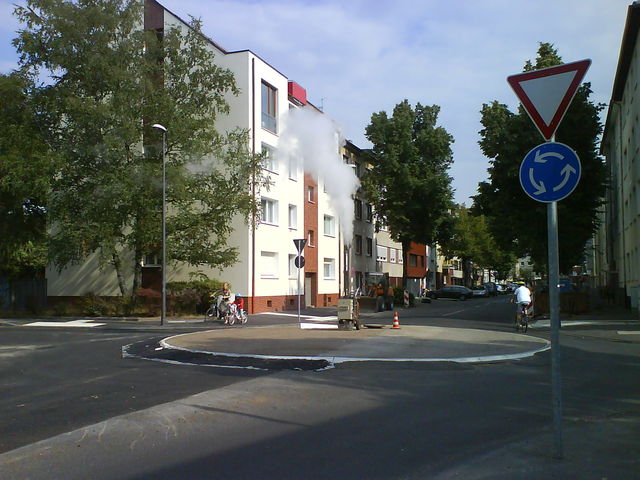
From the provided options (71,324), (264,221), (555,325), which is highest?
(264,221)

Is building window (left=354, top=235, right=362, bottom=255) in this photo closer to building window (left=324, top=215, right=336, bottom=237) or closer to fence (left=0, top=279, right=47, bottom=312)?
building window (left=324, top=215, right=336, bottom=237)

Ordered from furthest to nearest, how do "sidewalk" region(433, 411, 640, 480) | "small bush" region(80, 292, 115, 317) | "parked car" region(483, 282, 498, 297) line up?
"parked car" region(483, 282, 498, 297) < "small bush" region(80, 292, 115, 317) < "sidewalk" region(433, 411, 640, 480)

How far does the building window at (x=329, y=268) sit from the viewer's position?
132ft

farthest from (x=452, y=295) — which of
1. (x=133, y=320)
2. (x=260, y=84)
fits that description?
(x=133, y=320)

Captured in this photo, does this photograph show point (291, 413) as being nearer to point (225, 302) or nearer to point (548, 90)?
point (548, 90)

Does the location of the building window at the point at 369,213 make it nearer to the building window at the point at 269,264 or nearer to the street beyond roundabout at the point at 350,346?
the building window at the point at 269,264

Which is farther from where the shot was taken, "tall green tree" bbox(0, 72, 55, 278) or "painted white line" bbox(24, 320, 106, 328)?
"tall green tree" bbox(0, 72, 55, 278)

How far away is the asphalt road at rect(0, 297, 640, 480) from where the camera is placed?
17.4 feet

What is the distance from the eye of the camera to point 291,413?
7332mm

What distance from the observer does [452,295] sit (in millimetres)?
58938

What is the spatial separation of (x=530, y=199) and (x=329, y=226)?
16.1m

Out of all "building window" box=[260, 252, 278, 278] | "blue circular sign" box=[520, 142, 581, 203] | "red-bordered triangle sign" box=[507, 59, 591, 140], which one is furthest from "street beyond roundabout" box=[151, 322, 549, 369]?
"building window" box=[260, 252, 278, 278]

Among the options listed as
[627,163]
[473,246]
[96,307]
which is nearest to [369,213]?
[627,163]

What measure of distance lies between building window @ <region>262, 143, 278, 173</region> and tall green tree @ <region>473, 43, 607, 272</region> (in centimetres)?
1046
